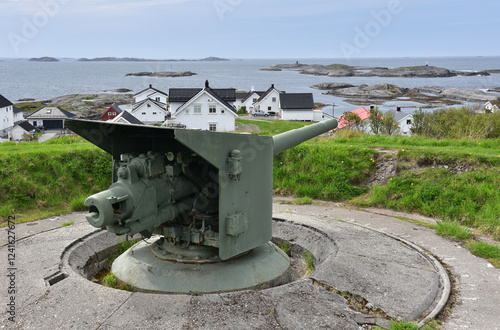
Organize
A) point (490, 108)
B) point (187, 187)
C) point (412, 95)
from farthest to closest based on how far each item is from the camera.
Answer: point (412, 95) < point (490, 108) < point (187, 187)

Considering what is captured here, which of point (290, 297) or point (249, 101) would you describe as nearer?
point (290, 297)

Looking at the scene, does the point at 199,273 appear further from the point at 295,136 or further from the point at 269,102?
the point at 269,102

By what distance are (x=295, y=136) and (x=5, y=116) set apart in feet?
191

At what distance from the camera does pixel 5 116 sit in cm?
5594

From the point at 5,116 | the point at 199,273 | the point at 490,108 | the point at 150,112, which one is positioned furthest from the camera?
the point at 5,116

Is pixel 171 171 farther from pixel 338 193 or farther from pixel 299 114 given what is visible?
pixel 299 114

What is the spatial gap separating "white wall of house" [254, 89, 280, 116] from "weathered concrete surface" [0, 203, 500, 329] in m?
55.0

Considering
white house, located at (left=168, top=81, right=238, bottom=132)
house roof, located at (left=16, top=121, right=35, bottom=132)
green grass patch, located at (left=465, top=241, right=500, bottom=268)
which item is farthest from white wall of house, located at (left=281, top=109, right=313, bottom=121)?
green grass patch, located at (left=465, top=241, right=500, bottom=268)

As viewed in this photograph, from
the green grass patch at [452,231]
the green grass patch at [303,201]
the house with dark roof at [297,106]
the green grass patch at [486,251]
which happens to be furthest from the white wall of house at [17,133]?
the green grass patch at [486,251]

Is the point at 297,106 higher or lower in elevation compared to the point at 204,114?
higher

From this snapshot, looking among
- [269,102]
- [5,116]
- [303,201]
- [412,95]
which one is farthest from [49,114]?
[412,95]

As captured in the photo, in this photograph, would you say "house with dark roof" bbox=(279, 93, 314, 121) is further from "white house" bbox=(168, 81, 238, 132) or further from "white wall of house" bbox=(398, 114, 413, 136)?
"white wall of house" bbox=(398, 114, 413, 136)

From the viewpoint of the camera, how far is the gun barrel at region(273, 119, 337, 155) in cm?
A: 681

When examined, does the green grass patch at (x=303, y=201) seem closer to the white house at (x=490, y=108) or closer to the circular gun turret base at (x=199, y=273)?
the circular gun turret base at (x=199, y=273)
